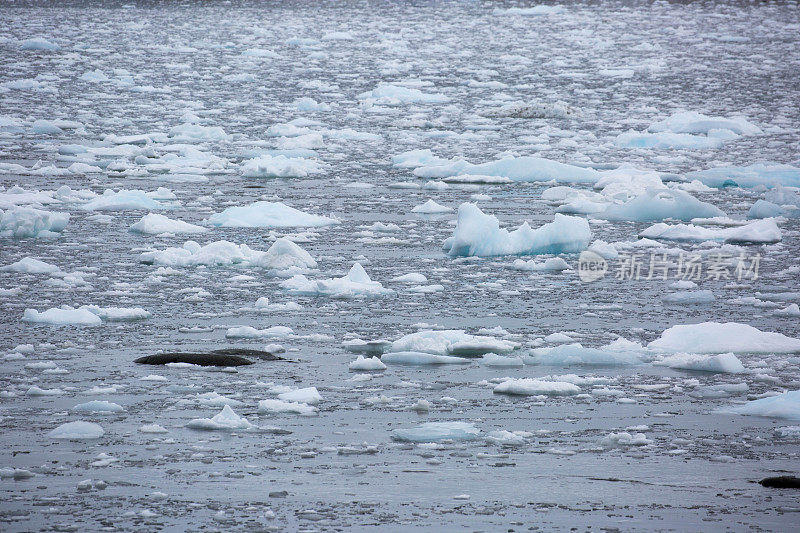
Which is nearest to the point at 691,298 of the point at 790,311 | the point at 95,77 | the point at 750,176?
the point at 790,311

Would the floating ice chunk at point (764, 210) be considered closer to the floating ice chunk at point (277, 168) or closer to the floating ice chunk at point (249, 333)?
the floating ice chunk at point (277, 168)

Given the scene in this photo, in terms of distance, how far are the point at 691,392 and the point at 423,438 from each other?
1.27 metres

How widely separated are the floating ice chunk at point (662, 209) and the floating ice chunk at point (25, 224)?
3.86m

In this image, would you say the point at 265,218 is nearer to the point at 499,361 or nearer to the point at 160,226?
the point at 160,226

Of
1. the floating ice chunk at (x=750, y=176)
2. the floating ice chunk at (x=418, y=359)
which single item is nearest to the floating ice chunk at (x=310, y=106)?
the floating ice chunk at (x=750, y=176)

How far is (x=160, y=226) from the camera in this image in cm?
894

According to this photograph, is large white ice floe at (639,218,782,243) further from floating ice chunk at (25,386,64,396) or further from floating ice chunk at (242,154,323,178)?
floating ice chunk at (25,386,64,396)

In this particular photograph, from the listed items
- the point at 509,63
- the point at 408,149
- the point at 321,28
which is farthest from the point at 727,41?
the point at 408,149

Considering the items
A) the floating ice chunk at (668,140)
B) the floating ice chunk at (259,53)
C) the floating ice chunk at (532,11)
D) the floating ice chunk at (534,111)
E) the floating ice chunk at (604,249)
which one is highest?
the floating ice chunk at (532,11)

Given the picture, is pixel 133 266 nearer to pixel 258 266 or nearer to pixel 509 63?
pixel 258 266

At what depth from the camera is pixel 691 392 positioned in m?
5.41

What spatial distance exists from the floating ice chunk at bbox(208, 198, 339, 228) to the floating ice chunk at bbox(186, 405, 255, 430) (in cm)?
435

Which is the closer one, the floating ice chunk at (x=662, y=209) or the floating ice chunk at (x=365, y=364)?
the floating ice chunk at (x=365, y=364)

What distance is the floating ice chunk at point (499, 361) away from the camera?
5770 millimetres
